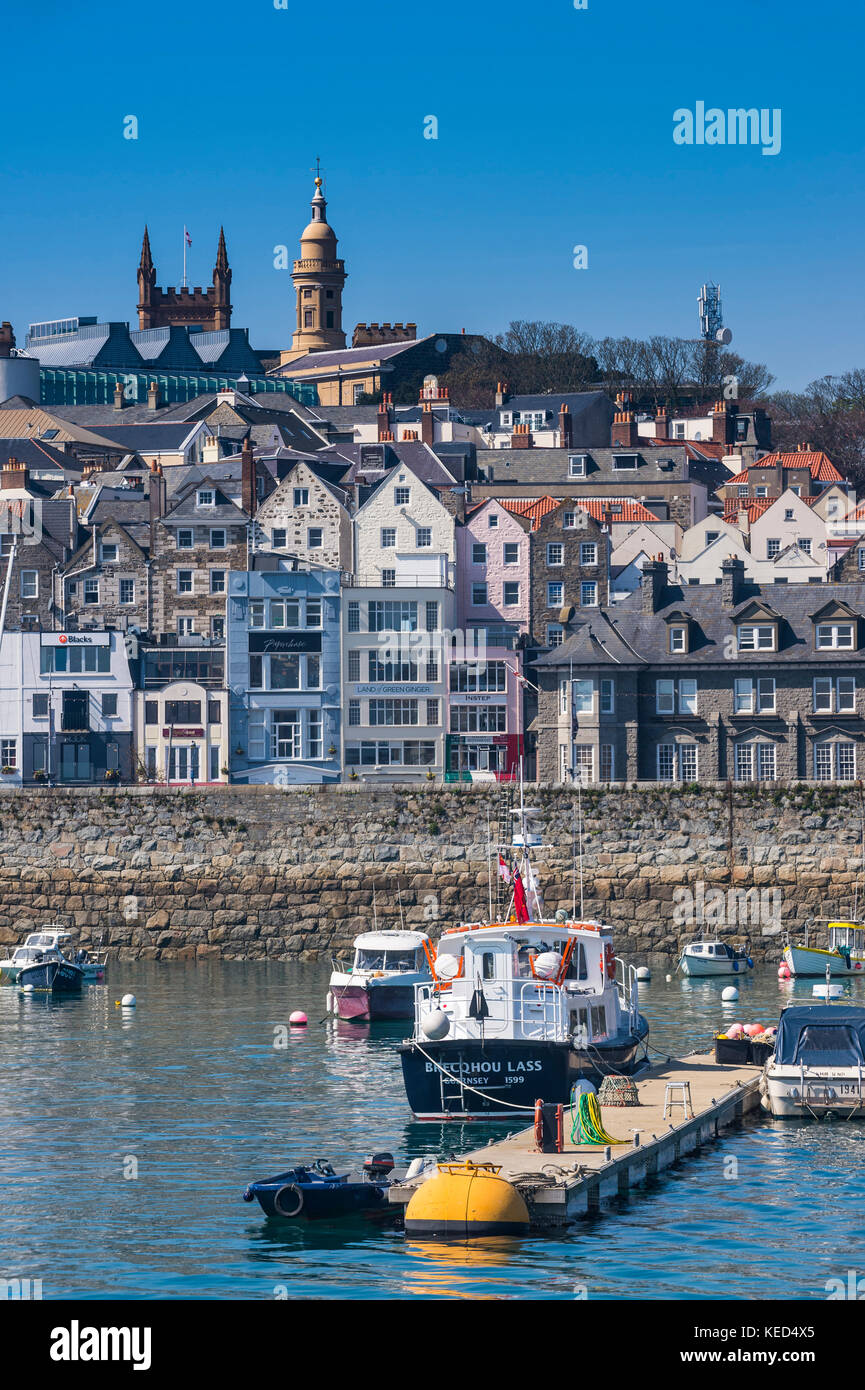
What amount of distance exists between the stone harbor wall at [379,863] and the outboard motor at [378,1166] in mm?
30559

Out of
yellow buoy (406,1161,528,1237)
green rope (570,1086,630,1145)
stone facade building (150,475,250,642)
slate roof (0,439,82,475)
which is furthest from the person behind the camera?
slate roof (0,439,82,475)

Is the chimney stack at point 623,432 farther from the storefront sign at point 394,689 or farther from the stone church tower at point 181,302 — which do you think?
the stone church tower at point 181,302

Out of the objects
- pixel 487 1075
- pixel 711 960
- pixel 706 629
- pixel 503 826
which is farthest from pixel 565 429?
pixel 487 1075

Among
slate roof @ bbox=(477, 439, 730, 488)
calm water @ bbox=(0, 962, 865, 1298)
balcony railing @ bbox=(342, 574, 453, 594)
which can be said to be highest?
slate roof @ bbox=(477, 439, 730, 488)

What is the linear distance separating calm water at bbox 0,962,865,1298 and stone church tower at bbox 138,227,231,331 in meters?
152

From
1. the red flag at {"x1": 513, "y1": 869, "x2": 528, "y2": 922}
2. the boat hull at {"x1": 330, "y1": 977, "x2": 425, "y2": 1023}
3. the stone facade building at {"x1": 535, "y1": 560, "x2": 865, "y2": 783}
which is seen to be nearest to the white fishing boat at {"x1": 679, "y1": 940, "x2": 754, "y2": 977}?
Answer: the boat hull at {"x1": 330, "y1": 977, "x2": 425, "y2": 1023}

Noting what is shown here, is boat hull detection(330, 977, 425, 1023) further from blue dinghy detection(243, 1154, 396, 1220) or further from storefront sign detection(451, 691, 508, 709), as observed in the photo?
storefront sign detection(451, 691, 508, 709)

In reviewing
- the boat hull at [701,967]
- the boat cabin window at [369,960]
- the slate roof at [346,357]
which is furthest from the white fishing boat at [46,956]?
the slate roof at [346,357]

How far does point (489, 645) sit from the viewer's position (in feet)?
259

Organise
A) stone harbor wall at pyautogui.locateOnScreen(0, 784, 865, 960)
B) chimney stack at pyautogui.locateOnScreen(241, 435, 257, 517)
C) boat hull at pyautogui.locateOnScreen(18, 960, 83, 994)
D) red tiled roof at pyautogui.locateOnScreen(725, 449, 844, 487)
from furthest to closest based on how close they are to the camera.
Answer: red tiled roof at pyautogui.locateOnScreen(725, 449, 844, 487)
chimney stack at pyautogui.locateOnScreen(241, 435, 257, 517)
stone harbor wall at pyautogui.locateOnScreen(0, 784, 865, 960)
boat hull at pyautogui.locateOnScreen(18, 960, 83, 994)

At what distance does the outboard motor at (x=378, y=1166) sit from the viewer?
28172mm

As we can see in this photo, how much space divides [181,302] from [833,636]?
434 feet

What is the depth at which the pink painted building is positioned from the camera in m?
75.9
